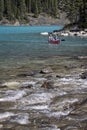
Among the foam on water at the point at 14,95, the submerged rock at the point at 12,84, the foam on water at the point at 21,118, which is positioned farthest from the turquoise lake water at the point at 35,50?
the foam on water at the point at 21,118

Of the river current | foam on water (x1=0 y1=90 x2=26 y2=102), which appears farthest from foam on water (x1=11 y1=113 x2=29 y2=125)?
foam on water (x1=0 y1=90 x2=26 y2=102)

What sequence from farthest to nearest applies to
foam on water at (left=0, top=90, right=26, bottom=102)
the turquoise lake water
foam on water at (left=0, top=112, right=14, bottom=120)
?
1. the turquoise lake water
2. foam on water at (left=0, top=90, right=26, bottom=102)
3. foam on water at (left=0, top=112, right=14, bottom=120)

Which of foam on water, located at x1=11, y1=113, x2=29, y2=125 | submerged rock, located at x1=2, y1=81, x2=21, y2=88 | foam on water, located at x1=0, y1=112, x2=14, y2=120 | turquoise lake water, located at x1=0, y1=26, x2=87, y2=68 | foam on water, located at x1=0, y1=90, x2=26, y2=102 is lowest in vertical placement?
turquoise lake water, located at x1=0, y1=26, x2=87, y2=68

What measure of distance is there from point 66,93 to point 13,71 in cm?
1117

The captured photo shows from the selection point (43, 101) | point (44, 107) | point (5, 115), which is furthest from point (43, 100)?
point (5, 115)

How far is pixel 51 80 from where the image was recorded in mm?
Result: 27703

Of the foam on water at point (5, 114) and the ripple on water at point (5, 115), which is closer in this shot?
the ripple on water at point (5, 115)

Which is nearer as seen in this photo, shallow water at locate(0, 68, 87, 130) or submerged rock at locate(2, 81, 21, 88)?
shallow water at locate(0, 68, 87, 130)

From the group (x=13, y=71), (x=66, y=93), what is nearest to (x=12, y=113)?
(x=66, y=93)

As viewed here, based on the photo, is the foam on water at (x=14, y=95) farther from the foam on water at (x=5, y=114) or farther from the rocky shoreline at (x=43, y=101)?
the foam on water at (x=5, y=114)

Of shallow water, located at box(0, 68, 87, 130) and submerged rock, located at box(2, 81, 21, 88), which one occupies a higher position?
shallow water, located at box(0, 68, 87, 130)

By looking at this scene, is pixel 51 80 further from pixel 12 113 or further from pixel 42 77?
pixel 12 113

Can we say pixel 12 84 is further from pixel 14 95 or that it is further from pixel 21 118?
pixel 21 118

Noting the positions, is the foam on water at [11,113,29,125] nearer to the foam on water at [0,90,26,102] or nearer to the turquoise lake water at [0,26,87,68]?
the foam on water at [0,90,26,102]
